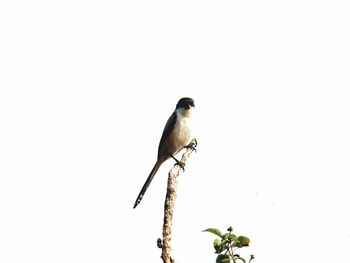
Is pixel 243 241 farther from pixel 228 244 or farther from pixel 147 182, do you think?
pixel 147 182

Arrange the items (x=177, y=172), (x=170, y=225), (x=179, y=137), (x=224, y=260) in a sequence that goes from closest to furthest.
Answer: (x=224, y=260)
(x=170, y=225)
(x=177, y=172)
(x=179, y=137)

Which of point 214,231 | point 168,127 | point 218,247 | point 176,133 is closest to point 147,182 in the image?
point 176,133

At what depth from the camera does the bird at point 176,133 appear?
993 cm

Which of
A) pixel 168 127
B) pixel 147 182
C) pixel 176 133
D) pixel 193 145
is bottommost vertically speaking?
pixel 147 182

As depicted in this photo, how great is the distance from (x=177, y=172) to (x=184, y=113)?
204 inches

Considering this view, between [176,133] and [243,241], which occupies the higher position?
[176,133]

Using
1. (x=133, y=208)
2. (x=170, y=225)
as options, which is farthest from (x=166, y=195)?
(x=133, y=208)

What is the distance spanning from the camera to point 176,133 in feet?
32.7

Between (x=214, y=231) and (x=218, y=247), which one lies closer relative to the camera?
(x=218, y=247)

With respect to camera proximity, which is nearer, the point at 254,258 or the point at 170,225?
the point at 254,258

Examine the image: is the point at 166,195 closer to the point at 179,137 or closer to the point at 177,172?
the point at 177,172

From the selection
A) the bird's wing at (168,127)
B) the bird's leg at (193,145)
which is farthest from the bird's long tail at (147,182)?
the bird's leg at (193,145)

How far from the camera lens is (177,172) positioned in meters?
5.12

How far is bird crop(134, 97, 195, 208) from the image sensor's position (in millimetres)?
9930
